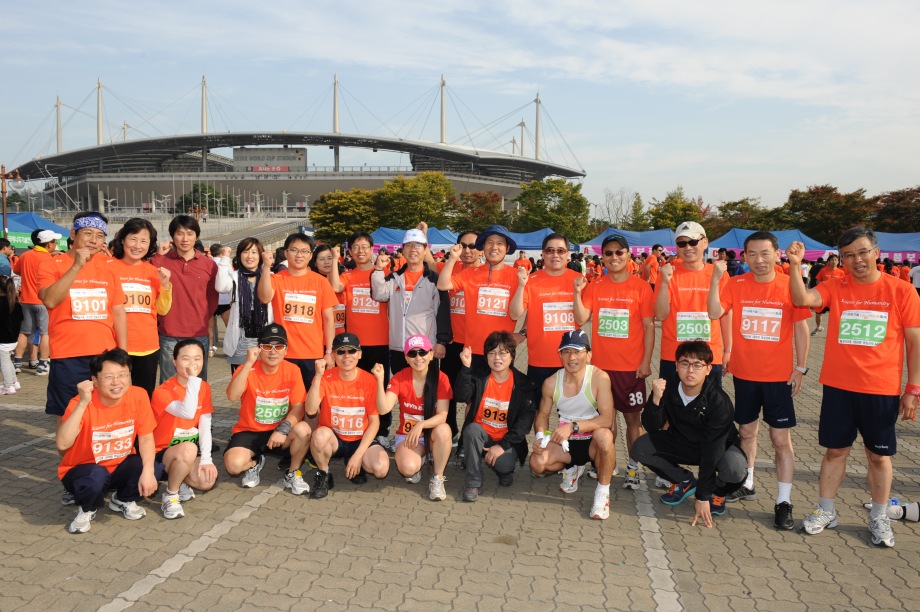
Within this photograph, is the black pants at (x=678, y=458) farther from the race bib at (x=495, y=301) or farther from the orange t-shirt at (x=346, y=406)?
the orange t-shirt at (x=346, y=406)

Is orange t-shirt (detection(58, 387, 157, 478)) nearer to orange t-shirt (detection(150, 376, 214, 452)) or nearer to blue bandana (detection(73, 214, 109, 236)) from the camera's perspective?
orange t-shirt (detection(150, 376, 214, 452))

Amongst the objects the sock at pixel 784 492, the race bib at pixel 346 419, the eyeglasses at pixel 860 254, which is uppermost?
the eyeglasses at pixel 860 254

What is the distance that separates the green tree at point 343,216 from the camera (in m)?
52.7

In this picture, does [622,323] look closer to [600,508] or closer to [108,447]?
[600,508]

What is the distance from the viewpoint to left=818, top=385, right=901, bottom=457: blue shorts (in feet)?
12.7

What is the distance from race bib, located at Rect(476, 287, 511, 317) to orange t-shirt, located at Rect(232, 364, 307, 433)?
5.34 feet

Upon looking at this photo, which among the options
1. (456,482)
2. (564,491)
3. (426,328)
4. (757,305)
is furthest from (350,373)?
(757,305)

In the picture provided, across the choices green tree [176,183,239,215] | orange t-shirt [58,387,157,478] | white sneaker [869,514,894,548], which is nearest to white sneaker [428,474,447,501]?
orange t-shirt [58,387,157,478]

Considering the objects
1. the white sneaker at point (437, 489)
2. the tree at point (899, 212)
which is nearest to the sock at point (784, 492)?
the white sneaker at point (437, 489)

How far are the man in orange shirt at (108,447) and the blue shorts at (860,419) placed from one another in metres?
4.47

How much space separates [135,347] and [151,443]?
3.68 feet

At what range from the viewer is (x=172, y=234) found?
212 inches

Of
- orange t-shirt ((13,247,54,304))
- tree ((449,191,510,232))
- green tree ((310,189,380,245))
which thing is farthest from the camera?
tree ((449,191,510,232))

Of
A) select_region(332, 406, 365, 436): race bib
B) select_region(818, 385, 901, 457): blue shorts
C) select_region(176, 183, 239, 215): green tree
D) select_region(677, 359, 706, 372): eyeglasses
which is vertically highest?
select_region(176, 183, 239, 215): green tree
